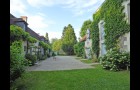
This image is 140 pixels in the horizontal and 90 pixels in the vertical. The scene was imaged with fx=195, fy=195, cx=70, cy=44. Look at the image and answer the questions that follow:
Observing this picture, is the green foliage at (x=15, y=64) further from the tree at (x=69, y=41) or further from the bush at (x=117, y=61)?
the tree at (x=69, y=41)

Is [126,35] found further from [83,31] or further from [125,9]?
[83,31]

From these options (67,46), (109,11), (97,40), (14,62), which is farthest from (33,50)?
(67,46)

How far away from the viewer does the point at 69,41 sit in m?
67.3

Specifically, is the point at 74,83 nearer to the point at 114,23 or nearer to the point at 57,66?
the point at 114,23

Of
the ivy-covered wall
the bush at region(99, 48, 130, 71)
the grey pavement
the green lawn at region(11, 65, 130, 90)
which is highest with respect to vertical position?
the ivy-covered wall

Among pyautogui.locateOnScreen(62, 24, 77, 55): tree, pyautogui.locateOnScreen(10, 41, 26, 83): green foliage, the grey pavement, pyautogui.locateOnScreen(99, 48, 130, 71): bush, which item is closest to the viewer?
pyautogui.locateOnScreen(10, 41, 26, 83): green foliage

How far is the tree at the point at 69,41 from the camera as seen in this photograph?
6519cm

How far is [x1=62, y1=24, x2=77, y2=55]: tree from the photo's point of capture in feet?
214

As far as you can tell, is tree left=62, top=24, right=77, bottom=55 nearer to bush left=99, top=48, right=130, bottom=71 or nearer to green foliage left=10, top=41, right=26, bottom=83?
bush left=99, top=48, right=130, bottom=71

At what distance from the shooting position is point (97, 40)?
25.6m

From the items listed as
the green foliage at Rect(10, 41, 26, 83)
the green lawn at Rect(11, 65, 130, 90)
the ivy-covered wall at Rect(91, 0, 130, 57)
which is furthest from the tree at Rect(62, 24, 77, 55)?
the green foliage at Rect(10, 41, 26, 83)

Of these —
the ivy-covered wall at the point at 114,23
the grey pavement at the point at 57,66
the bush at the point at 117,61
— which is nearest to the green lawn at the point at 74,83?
the bush at the point at 117,61

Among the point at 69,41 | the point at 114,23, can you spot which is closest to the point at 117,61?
the point at 114,23
